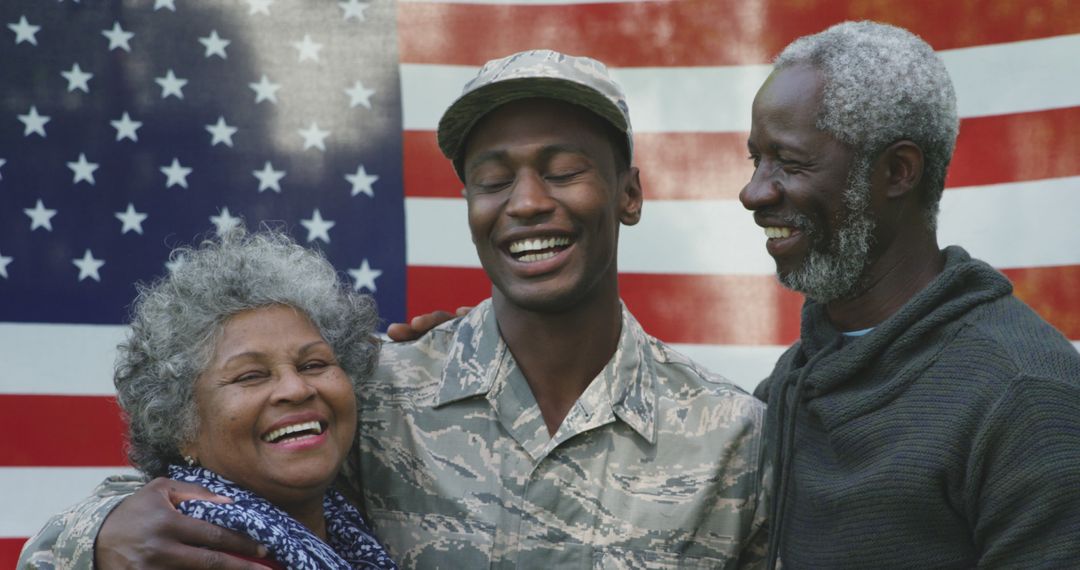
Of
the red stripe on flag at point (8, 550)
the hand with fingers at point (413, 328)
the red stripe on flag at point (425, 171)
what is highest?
the red stripe on flag at point (425, 171)

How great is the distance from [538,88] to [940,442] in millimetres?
1234

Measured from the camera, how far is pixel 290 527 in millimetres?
2367

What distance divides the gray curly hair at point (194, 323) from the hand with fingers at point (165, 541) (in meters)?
0.22

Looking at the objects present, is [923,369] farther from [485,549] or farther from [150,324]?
[150,324]

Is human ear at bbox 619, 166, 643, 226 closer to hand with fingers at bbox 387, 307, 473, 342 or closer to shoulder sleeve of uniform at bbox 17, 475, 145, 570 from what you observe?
hand with fingers at bbox 387, 307, 473, 342

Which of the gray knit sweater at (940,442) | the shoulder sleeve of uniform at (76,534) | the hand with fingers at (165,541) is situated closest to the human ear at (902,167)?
the gray knit sweater at (940,442)

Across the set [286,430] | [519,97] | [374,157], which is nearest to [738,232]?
[374,157]

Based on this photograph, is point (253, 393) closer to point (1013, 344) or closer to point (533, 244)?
point (533, 244)

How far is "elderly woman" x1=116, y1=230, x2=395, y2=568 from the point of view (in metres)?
2.41

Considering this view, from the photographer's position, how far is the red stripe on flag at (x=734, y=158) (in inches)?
169

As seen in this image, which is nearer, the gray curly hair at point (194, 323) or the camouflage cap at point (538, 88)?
the gray curly hair at point (194, 323)

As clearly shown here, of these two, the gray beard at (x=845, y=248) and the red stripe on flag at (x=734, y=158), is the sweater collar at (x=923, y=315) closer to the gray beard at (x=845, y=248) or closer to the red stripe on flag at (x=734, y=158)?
the gray beard at (x=845, y=248)

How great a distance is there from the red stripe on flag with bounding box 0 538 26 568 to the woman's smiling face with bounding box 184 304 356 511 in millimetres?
2232

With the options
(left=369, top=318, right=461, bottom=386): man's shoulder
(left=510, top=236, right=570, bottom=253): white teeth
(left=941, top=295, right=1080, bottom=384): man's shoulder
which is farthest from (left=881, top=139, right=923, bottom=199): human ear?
(left=369, top=318, right=461, bottom=386): man's shoulder
